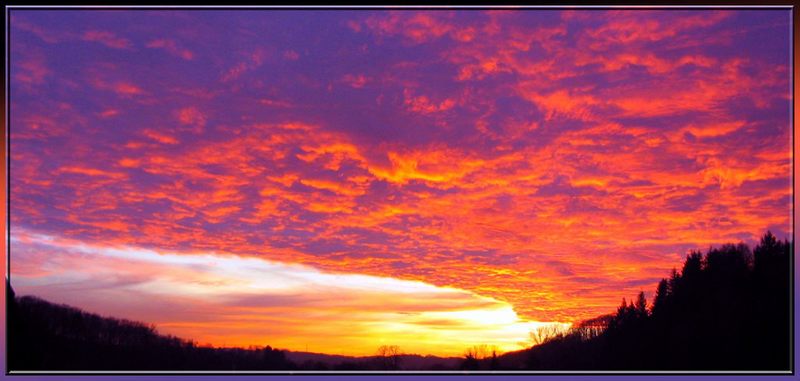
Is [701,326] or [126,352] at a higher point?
[701,326]

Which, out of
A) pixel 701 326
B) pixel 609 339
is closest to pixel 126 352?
pixel 609 339

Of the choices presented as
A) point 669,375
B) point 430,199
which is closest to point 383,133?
point 430,199

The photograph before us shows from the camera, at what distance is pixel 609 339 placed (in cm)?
982

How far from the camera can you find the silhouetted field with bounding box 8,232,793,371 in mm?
7125

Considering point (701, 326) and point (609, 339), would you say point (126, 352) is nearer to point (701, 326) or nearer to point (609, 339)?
point (609, 339)

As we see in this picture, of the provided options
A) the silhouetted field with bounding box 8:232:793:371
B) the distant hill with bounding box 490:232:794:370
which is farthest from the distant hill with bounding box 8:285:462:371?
the distant hill with bounding box 490:232:794:370

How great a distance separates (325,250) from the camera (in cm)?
881

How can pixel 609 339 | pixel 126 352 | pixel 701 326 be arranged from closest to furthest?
1. pixel 126 352
2. pixel 609 339
3. pixel 701 326

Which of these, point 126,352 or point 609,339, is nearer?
point 126,352

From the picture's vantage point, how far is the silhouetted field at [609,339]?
7.12 meters

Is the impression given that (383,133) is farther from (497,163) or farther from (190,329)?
(190,329)

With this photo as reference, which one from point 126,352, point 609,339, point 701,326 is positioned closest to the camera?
point 126,352

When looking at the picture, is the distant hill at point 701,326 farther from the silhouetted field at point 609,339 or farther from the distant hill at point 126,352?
the distant hill at point 126,352

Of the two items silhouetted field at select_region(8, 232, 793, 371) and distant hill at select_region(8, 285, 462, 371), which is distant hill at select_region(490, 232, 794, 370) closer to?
silhouetted field at select_region(8, 232, 793, 371)
